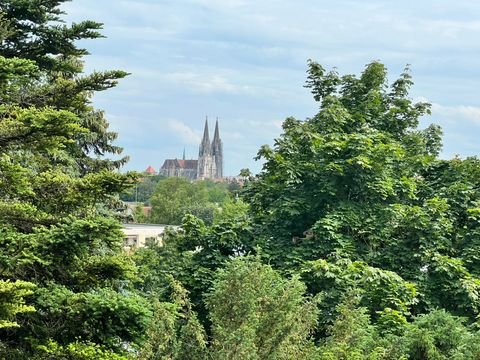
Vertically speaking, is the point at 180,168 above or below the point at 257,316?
above

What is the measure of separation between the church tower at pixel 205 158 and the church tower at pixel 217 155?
1.27 metres

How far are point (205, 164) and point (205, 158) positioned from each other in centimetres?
154

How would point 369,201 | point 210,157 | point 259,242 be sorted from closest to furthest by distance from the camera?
point 259,242 → point 369,201 → point 210,157

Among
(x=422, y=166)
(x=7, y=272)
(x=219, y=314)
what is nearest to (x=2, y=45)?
(x=7, y=272)

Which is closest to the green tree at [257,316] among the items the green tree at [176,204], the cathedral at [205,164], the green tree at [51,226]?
the green tree at [51,226]

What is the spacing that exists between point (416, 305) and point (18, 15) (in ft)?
31.6

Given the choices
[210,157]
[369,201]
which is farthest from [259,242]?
[210,157]

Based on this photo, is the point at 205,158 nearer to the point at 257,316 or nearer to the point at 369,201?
the point at 369,201

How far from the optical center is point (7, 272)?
291 inches

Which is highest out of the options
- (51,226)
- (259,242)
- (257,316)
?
(51,226)

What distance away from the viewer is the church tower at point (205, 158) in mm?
170125

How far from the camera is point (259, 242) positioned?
1533cm

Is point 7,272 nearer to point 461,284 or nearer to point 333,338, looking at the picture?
point 333,338

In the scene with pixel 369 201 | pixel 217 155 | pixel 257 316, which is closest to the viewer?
pixel 257 316
